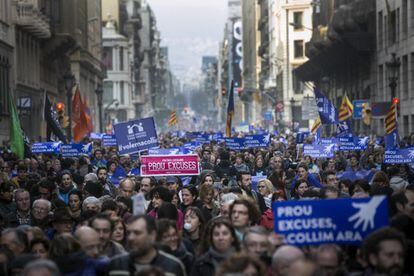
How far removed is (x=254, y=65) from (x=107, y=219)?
497ft

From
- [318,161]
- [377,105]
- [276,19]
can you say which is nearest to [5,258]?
[318,161]

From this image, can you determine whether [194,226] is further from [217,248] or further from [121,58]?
[121,58]

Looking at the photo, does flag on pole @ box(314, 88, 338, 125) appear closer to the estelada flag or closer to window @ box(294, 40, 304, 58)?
the estelada flag

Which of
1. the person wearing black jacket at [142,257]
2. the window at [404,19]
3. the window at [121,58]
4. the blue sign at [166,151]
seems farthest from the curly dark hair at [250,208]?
the window at [121,58]

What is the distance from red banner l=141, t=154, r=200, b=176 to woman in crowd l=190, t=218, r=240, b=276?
1024cm

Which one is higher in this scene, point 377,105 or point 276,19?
→ point 276,19

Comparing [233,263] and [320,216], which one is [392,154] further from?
[233,263]

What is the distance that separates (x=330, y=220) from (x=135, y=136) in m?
15.9

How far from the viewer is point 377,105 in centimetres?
4203

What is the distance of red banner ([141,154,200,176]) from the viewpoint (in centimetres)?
2158

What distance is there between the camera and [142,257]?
10227 millimetres

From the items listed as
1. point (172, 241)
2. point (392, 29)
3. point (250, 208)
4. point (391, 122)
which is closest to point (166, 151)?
point (391, 122)

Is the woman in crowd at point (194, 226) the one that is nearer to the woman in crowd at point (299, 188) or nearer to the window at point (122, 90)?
the woman in crowd at point (299, 188)

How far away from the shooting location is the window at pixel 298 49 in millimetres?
113312
